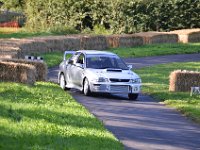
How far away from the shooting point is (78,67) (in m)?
23.5

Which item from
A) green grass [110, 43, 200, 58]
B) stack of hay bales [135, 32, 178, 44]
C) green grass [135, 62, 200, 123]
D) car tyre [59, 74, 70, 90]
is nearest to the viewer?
green grass [135, 62, 200, 123]

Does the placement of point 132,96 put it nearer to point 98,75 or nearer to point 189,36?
point 98,75

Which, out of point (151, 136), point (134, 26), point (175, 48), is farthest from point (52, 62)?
point (134, 26)

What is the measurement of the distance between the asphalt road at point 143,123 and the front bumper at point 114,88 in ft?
0.90

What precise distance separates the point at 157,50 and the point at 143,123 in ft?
118

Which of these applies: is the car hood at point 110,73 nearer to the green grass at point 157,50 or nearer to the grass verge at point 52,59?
the grass verge at point 52,59

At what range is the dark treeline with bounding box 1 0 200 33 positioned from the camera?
214ft

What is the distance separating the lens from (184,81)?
25.2 meters

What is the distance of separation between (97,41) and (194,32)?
1353cm

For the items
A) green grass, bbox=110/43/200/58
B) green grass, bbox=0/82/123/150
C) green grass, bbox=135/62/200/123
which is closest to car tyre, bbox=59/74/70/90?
green grass, bbox=135/62/200/123

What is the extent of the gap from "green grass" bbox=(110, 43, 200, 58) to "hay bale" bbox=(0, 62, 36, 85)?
25490 mm

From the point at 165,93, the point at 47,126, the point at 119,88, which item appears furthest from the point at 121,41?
the point at 47,126

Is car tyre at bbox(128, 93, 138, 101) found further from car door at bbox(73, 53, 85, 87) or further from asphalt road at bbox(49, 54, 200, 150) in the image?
car door at bbox(73, 53, 85, 87)

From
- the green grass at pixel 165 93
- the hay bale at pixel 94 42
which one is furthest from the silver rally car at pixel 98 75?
the hay bale at pixel 94 42
